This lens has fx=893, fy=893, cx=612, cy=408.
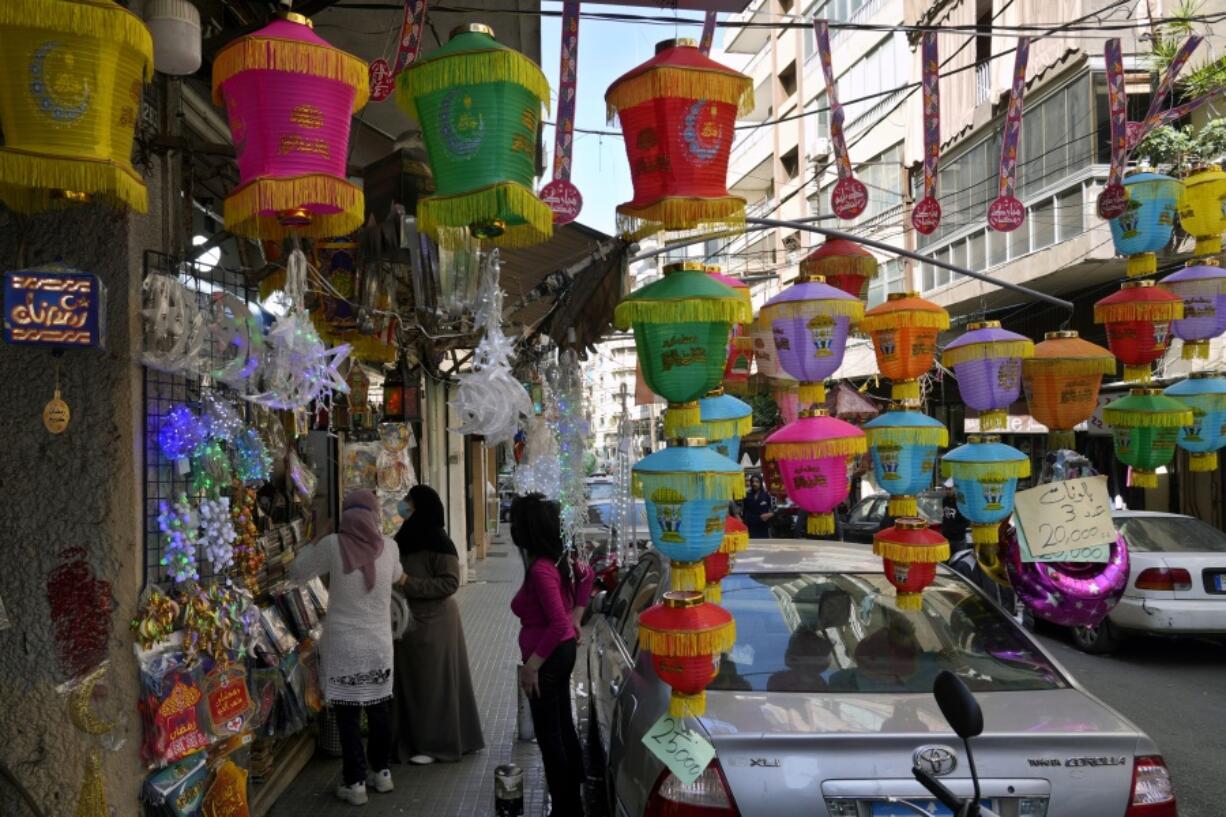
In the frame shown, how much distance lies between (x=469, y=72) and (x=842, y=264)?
230 centimetres

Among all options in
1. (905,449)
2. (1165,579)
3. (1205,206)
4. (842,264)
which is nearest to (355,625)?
(905,449)

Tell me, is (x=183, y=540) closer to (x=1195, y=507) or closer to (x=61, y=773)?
(x=61, y=773)

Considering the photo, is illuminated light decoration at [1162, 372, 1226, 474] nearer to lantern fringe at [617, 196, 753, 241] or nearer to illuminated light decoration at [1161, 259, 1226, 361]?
illuminated light decoration at [1161, 259, 1226, 361]

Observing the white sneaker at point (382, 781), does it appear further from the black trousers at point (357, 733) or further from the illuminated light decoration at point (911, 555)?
the illuminated light decoration at point (911, 555)

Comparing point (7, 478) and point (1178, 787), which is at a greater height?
point (7, 478)

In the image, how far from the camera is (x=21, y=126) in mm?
2320

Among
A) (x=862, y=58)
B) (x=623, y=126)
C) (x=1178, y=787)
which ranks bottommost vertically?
(x=1178, y=787)

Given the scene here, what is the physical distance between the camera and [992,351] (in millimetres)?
3807

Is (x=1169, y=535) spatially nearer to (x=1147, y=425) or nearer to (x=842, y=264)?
(x=1147, y=425)

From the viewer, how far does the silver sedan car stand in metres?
2.80

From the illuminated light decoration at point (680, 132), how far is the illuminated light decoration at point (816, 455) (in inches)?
38.9

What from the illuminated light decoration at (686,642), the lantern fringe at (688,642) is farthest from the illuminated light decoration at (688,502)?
the lantern fringe at (688,642)

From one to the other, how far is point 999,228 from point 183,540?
4615 millimetres

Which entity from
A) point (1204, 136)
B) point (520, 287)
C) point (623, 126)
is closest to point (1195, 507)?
point (1204, 136)
